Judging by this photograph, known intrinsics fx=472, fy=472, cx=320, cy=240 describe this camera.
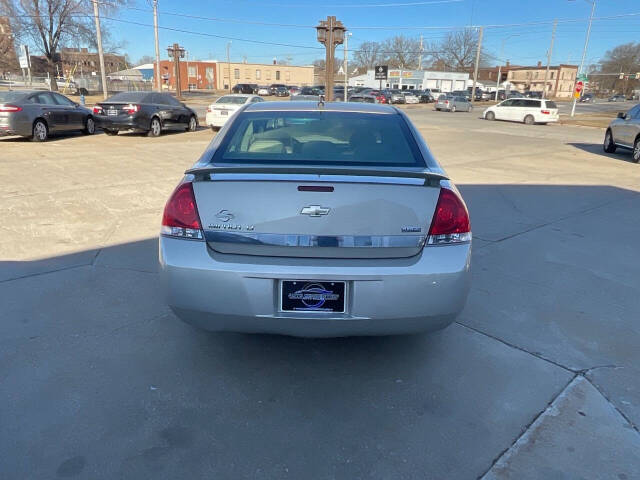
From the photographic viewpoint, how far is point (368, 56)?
10650cm

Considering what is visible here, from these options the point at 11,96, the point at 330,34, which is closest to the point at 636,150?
the point at 330,34

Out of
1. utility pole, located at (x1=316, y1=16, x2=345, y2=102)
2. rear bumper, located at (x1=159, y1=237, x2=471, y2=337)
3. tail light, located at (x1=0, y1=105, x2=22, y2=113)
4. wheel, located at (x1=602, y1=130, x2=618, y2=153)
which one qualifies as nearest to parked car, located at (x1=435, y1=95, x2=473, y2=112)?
utility pole, located at (x1=316, y1=16, x2=345, y2=102)

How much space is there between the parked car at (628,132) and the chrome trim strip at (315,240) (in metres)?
13.4

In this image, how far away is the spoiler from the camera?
2648 millimetres

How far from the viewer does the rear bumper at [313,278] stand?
249 centimetres

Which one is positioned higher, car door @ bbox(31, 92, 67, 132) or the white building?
the white building

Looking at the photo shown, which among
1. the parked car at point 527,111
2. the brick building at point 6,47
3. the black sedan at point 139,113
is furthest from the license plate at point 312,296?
the brick building at point 6,47

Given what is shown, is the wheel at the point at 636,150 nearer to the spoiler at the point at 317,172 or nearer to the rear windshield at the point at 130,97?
the spoiler at the point at 317,172

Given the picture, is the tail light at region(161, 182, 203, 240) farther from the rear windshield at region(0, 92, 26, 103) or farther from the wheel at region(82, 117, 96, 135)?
the wheel at region(82, 117, 96, 135)

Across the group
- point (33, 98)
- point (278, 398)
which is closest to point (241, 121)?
point (278, 398)

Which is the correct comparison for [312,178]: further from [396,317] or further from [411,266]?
[396,317]

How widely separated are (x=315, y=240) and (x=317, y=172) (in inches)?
15.9

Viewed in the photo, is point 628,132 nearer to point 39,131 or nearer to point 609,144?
point 609,144

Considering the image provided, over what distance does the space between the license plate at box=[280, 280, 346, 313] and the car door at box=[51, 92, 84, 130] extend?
1502 centimetres
